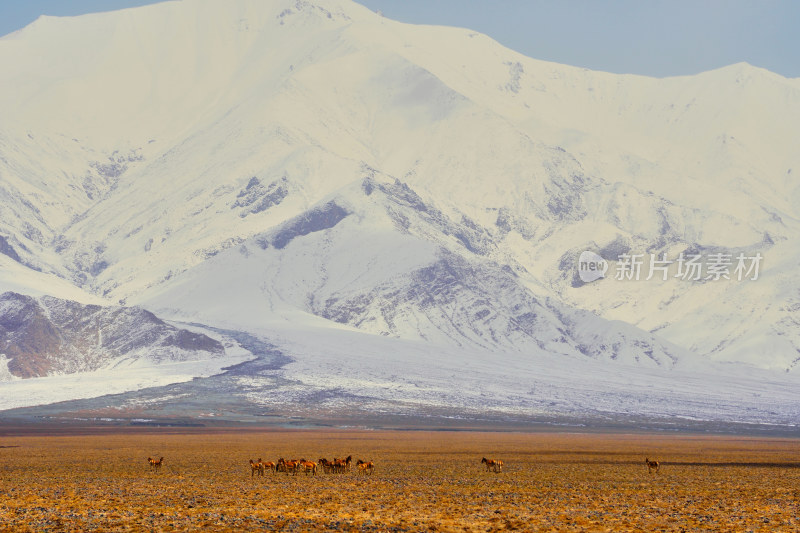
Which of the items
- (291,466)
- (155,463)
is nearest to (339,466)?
(291,466)

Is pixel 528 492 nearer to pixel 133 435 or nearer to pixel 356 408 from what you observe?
pixel 133 435

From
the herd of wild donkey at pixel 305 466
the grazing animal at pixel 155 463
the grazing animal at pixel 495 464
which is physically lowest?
the grazing animal at pixel 155 463

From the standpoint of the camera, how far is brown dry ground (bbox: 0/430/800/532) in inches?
1431

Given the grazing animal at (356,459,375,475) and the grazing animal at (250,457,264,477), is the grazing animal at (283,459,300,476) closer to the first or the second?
the grazing animal at (250,457,264,477)

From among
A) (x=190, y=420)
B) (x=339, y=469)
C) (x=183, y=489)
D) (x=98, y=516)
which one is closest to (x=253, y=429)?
(x=190, y=420)

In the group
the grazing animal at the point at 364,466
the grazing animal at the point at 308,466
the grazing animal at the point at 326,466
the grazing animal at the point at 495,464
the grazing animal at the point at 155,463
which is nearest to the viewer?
the grazing animal at the point at 308,466

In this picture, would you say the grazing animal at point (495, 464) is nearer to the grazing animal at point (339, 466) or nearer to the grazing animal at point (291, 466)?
the grazing animal at point (339, 466)

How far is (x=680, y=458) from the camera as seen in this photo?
282ft

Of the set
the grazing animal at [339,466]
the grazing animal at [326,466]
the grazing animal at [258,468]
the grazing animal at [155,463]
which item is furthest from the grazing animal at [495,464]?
the grazing animal at [155,463]

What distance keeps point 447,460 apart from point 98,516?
43.0m

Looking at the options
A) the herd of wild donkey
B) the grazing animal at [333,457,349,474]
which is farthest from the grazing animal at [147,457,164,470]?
the grazing animal at [333,457,349,474]

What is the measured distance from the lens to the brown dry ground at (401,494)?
1431 inches

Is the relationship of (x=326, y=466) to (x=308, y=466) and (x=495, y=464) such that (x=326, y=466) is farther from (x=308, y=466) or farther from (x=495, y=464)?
(x=495, y=464)

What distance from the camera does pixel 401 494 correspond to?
46656mm
